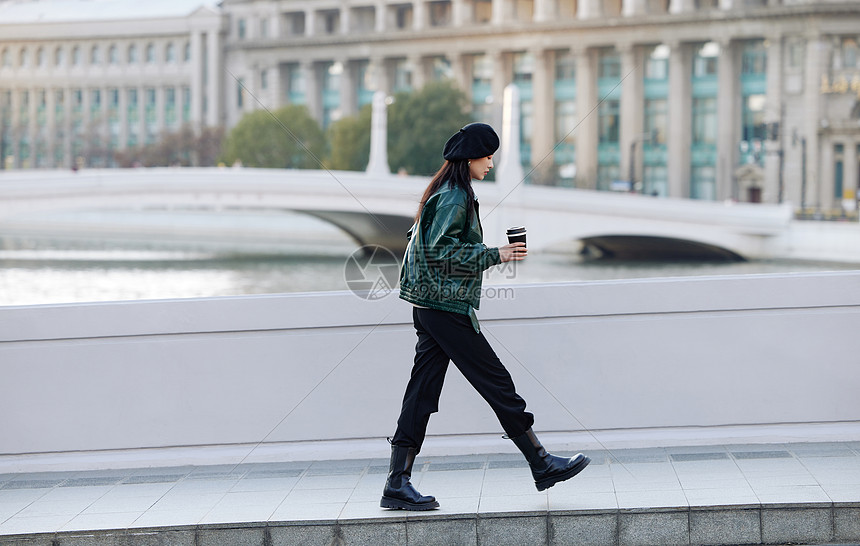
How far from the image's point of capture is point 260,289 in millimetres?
32938

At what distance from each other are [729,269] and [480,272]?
118ft

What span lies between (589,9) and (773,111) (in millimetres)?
13979

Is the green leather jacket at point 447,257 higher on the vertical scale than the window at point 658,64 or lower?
lower

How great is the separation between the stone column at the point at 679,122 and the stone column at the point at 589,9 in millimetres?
5553

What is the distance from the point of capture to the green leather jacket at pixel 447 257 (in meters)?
4.84

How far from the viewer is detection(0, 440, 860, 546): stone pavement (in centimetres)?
479

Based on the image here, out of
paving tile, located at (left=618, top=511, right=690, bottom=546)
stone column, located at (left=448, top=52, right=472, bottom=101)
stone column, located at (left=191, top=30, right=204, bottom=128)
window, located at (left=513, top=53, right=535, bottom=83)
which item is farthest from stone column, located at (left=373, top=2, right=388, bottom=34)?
paving tile, located at (left=618, top=511, right=690, bottom=546)

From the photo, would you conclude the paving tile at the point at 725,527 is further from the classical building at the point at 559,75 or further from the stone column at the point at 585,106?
the stone column at the point at 585,106

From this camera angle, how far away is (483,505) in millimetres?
5004

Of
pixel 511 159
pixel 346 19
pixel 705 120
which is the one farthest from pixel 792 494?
pixel 346 19

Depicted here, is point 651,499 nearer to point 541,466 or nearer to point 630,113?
point 541,466

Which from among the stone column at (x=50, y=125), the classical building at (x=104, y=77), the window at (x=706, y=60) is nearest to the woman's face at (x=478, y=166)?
the window at (x=706, y=60)

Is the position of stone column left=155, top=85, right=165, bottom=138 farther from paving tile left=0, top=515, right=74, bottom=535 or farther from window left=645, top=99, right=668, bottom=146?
paving tile left=0, top=515, right=74, bottom=535

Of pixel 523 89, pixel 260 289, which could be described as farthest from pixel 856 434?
pixel 523 89
